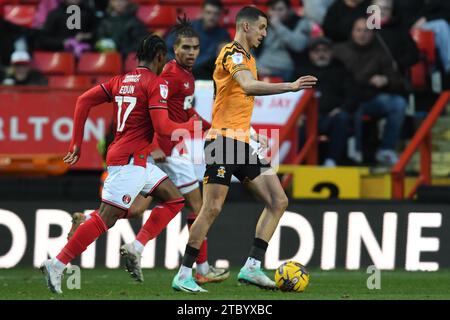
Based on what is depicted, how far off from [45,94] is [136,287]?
16.4ft

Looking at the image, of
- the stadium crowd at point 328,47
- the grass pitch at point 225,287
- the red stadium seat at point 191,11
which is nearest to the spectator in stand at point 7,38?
the stadium crowd at point 328,47

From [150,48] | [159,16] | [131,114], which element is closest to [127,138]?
[131,114]

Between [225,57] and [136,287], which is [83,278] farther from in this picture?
[225,57]

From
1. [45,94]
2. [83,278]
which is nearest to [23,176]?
[45,94]

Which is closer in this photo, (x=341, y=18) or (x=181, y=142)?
(x=181, y=142)

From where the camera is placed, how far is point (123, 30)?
17.6 m

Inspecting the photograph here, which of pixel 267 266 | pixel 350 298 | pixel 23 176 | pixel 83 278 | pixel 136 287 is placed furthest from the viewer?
pixel 23 176

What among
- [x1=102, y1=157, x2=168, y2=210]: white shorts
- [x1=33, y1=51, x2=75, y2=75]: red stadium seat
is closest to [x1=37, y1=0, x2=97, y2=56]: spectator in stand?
[x1=33, y1=51, x2=75, y2=75]: red stadium seat

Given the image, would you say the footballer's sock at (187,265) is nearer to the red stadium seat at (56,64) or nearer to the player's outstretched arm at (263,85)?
the player's outstretched arm at (263,85)

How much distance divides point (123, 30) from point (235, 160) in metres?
7.25

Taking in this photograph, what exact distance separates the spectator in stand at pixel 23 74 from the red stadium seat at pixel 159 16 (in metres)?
2.26

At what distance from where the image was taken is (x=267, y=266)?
13.9 meters

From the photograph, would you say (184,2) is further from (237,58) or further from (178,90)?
(237,58)

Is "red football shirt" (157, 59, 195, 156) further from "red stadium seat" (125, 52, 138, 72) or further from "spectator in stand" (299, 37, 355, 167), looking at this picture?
"red stadium seat" (125, 52, 138, 72)
